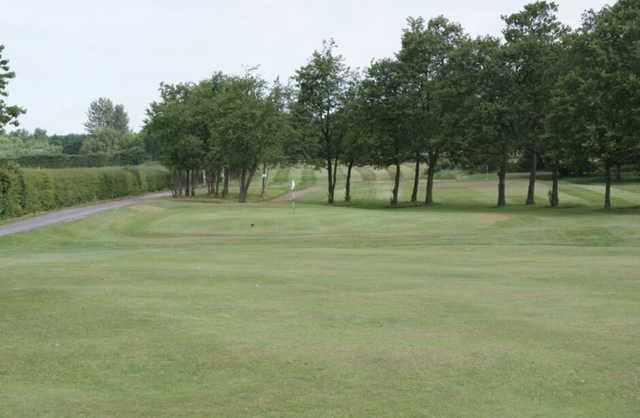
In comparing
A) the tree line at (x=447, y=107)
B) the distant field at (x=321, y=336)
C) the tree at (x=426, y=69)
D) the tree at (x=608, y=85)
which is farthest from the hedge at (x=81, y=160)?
the distant field at (x=321, y=336)

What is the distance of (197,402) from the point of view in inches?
323

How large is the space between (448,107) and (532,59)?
867 centimetres

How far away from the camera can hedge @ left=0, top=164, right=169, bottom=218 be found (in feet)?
170

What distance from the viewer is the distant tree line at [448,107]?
170ft

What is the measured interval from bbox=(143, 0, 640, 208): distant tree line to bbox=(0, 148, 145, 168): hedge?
43.4 metres

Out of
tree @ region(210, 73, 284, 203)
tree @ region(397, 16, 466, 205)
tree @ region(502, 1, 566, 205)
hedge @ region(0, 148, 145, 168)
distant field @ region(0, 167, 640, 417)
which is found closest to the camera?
distant field @ region(0, 167, 640, 417)

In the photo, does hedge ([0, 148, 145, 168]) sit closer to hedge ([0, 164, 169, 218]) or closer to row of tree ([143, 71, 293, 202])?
hedge ([0, 164, 169, 218])

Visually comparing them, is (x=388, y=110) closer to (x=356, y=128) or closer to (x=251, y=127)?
(x=356, y=128)

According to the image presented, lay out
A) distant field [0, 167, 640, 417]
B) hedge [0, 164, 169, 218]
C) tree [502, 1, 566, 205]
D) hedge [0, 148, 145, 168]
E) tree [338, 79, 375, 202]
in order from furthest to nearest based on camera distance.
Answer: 1. hedge [0, 148, 145, 168]
2. tree [338, 79, 375, 202]
3. tree [502, 1, 566, 205]
4. hedge [0, 164, 169, 218]
5. distant field [0, 167, 640, 417]

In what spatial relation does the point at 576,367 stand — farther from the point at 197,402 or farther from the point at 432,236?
the point at 432,236

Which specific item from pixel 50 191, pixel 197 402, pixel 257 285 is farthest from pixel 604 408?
pixel 50 191

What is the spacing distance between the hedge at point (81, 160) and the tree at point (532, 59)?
92961mm

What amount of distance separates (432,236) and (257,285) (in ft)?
79.9

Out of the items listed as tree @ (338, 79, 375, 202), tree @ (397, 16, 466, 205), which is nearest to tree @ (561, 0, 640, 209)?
tree @ (397, 16, 466, 205)
